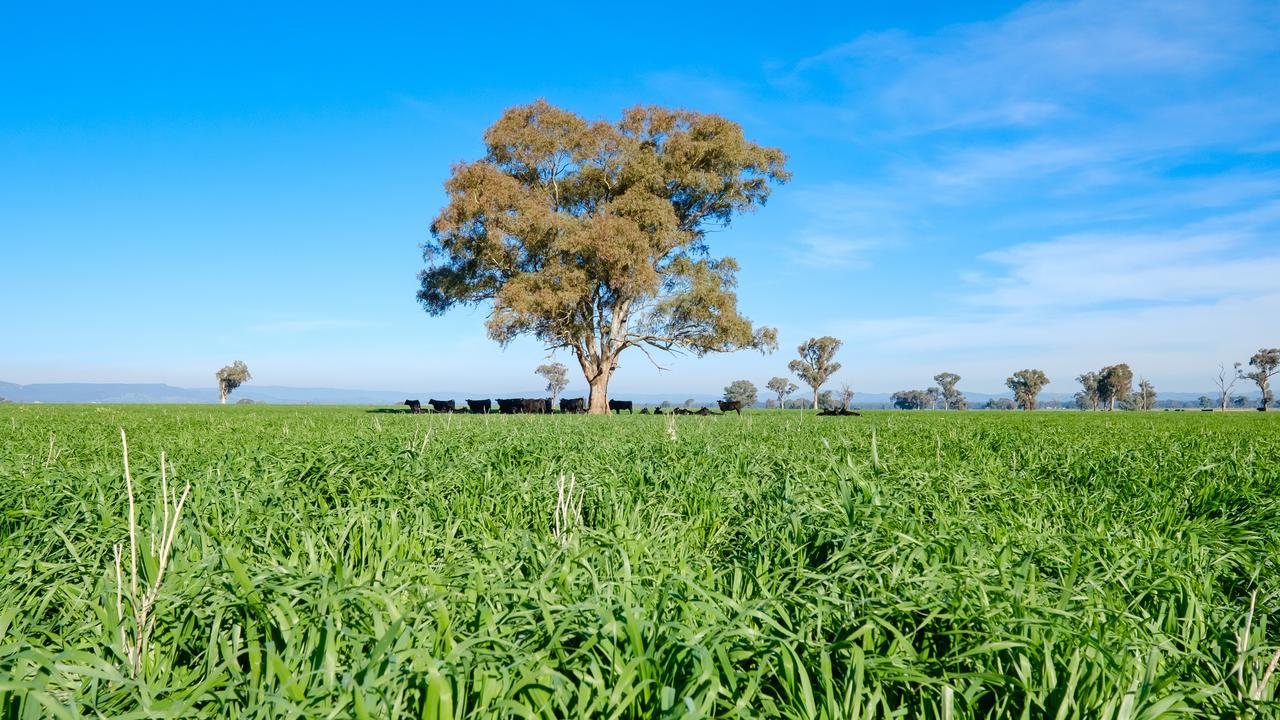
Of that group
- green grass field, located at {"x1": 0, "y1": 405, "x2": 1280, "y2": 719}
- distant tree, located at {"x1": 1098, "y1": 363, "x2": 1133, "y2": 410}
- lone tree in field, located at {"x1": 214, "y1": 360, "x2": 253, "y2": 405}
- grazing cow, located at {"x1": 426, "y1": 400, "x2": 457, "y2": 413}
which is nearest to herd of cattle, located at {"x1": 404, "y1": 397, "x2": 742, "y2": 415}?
grazing cow, located at {"x1": 426, "y1": 400, "x2": 457, "y2": 413}

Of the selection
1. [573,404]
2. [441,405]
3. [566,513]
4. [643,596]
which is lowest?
[643,596]

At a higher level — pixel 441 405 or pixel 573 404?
pixel 573 404

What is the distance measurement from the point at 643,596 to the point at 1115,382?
169 meters

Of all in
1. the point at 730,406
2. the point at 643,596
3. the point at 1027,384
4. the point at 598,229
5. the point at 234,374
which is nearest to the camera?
the point at 643,596

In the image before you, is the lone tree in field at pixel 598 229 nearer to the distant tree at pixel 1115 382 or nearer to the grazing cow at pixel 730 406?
the grazing cow at pixel 730 406

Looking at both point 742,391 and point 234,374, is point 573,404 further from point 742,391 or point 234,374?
point 742,391

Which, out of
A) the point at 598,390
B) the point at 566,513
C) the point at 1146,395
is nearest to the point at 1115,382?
the point at 1146,395

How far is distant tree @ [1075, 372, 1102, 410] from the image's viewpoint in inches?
5906

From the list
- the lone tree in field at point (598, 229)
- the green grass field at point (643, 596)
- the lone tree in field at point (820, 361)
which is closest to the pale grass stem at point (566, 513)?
the green grass field at point (643, 596)

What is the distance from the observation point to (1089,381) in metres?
161

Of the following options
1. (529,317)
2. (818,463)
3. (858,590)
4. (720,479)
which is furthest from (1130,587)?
(529,317)

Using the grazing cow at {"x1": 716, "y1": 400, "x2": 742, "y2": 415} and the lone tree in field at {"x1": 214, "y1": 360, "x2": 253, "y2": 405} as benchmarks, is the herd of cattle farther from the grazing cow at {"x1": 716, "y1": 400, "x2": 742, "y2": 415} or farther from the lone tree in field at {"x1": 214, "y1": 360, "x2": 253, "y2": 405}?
the lone tree in field at {"x1": 214, "y1": 360, "x2": 253, "y2": 405}

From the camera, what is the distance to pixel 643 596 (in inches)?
128

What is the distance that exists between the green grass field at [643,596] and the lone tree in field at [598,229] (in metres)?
28.2
